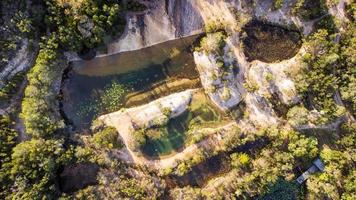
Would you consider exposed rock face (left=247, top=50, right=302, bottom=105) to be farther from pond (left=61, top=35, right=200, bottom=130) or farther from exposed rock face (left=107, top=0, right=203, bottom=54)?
exposed rock face (left=107, top=0, right=203, bottom=54)

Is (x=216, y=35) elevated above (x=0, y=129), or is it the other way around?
(x=216, y=35)

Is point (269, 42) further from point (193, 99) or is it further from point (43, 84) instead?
point (43, 84)

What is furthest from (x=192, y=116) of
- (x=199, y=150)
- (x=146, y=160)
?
(x=146, y=160)

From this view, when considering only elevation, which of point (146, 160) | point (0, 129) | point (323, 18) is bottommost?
point (146, 160)

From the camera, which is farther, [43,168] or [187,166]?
[187,166]

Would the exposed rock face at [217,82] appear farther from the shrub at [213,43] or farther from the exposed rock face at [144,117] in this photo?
the exposed rock face at [144,117]

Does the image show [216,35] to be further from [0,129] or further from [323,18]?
[0,129]
